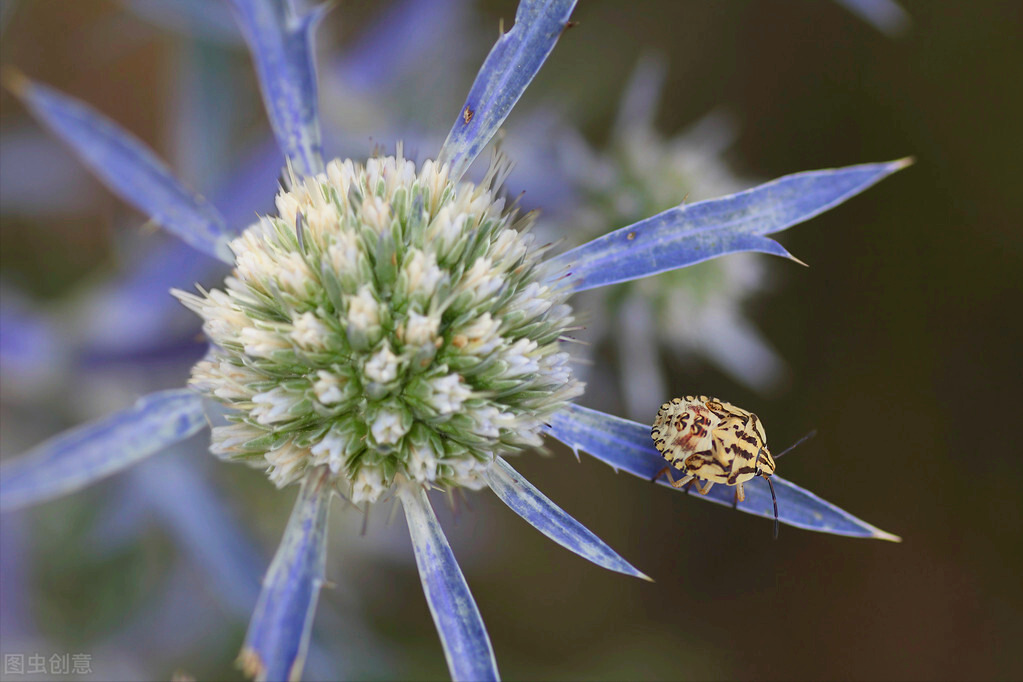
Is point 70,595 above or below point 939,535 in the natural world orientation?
above

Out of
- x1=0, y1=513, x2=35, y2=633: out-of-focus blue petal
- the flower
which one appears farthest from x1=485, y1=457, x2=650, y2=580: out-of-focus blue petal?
x1=0, y1=513, x2=35, y2=633: out-of-focus blue petal

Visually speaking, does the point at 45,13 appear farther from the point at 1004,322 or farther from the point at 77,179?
the point at 1004,322

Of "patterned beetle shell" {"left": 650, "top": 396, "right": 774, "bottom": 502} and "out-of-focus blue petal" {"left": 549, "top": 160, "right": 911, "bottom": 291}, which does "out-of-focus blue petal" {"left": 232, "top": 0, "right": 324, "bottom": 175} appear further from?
"patterned beetle shell" {"left": 650, "top": 396, "right": 774, "bottom": 502}

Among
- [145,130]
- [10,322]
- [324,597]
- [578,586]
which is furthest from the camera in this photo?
[578,586]

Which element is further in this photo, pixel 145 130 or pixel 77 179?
pixel 145 130

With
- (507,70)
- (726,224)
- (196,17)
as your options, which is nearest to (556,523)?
(726,224)

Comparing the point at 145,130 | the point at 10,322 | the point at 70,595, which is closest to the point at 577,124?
the point at 145,130

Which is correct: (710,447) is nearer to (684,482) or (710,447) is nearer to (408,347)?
(684,482)
